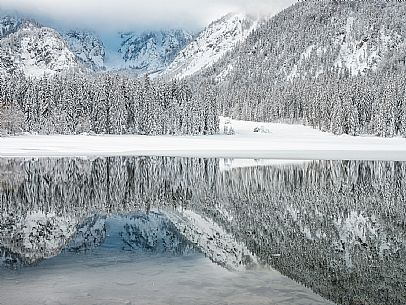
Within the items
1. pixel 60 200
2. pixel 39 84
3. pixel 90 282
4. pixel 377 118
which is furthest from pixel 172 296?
pixel 377 118

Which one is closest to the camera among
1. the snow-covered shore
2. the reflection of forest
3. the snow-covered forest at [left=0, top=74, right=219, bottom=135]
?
the reflection of forest

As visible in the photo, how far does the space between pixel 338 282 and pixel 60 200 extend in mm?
16660

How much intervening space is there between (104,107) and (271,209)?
10427cm

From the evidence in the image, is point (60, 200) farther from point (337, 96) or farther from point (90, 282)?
point (337, 96)

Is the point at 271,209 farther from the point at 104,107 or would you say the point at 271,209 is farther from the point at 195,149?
the point at 104,107

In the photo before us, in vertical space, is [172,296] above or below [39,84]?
below

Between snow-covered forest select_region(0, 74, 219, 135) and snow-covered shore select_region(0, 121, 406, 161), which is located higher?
snow-covered forest select_region(0, 74, 219, 135)

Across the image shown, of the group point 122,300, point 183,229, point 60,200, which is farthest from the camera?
Answer: point 60,200

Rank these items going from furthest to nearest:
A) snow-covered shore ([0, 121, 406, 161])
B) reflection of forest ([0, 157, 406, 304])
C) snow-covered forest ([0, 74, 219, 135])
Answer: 1. snow-covered forest ([0, 74, 219, 135])
2. snow-covered shore ([0, 121, 406, 161])
3. reflection of forest ([0, 157, 406, 304])

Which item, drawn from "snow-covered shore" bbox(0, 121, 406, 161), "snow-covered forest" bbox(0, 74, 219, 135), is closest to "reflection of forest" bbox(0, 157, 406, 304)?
"snow-covered shore" bbox(0, 121, 406, 161)

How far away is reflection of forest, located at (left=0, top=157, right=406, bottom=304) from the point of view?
14133 mm

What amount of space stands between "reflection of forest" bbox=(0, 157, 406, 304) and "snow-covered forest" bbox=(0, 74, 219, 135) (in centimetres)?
7818

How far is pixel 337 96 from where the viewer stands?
5915 inches

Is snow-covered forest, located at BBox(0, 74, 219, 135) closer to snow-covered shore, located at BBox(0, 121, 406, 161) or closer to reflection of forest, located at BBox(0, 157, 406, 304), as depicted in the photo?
snow-covered shore, located at BBox(0, 121, 406, 161)
